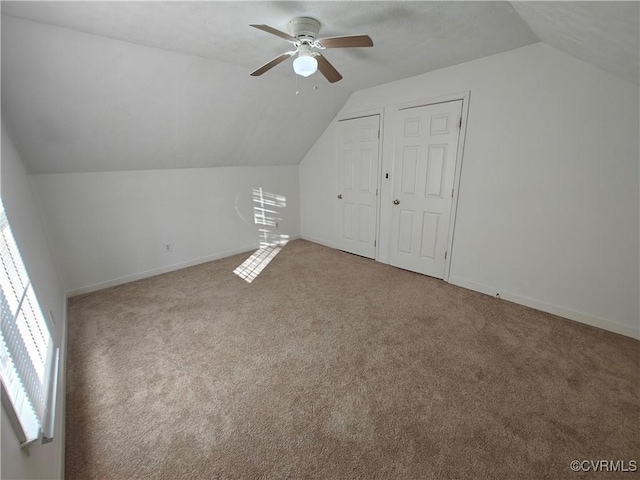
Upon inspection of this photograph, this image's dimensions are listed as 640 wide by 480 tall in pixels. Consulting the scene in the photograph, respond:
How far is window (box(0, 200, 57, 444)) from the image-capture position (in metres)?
1.08

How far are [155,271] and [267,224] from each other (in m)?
1.78

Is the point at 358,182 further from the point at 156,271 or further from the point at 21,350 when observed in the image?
the point at 21,350

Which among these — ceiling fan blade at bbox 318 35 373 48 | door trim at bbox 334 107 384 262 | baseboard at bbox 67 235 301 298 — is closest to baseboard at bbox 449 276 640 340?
door trim at bbox 334 107 384 262

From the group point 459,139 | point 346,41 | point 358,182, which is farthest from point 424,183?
point 346,41

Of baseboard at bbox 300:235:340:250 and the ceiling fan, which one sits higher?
the ceiling fan

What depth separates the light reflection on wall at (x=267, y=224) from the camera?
4406 mm

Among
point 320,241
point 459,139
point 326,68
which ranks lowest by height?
point 320,241

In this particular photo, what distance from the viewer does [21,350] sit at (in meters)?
1.28

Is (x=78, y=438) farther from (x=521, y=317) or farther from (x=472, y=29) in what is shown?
(x=472, y=29)

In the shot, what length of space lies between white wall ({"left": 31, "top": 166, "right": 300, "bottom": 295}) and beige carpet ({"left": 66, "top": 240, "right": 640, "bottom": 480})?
0.53 meters

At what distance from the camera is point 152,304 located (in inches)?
118

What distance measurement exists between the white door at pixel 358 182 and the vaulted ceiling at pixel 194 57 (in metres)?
0.58

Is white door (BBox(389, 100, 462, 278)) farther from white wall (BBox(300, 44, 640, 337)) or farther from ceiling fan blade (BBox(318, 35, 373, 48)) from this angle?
ceiling fan blade (BBox(318, 35, 373, 48))

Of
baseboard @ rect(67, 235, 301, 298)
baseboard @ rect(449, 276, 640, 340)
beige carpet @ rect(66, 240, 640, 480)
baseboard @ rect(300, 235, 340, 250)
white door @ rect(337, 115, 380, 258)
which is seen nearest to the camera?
beige carpet @ rect(66, 240, 640, 480)
